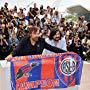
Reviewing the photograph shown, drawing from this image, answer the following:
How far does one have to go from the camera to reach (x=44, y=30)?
39.3ft

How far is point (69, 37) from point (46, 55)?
670 cm

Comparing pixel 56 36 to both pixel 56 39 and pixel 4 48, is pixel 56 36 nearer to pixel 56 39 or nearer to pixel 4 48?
pixel 56 39

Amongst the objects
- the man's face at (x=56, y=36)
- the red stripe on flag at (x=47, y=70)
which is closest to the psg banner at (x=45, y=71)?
A: the red stripe on flag at (x=47, y=70)

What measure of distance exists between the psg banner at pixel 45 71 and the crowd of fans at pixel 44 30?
1.25 ft

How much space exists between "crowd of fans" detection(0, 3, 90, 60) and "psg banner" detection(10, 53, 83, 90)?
381mm

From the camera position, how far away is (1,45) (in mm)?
10703

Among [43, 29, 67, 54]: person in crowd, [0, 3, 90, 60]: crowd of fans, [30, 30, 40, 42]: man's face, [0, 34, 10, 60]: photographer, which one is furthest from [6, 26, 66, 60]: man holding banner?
[0, 34, 10, 60]: photographer

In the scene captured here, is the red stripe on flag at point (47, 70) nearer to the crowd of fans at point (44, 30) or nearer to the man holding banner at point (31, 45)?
the man holding banner at point (31, 45)

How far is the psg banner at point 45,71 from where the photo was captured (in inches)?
236

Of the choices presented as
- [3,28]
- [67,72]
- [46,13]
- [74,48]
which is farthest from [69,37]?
[67,72]

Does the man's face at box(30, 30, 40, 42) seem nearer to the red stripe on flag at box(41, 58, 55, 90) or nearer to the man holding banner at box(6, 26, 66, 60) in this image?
the man holding banner at box(6, 26, 66, 60)

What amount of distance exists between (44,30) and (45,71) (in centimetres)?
593

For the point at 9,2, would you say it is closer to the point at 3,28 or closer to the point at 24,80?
the point at 3,28

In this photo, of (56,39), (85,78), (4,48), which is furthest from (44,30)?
(85,78)
